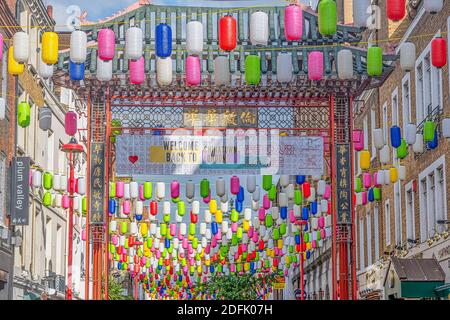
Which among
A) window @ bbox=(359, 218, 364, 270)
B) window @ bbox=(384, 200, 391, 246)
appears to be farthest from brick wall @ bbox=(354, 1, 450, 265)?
window @ bbox=(359, 218, 364, 270)

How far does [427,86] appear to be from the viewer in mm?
23672

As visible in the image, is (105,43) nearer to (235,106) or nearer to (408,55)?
(408,55)

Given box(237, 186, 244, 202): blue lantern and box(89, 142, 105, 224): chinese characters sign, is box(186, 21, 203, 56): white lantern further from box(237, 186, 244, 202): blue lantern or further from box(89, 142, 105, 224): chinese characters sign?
box(237, 186, 244, 202): blue lantern

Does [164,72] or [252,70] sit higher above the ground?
[164,72]

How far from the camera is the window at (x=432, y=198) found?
22.0 meters

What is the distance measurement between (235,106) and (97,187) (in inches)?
167

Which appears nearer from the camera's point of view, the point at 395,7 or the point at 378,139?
the point at 395,7

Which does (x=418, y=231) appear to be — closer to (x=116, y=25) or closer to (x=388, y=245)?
(x=388, y=245)

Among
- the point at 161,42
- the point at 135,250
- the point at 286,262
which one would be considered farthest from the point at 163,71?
the point at 135,250

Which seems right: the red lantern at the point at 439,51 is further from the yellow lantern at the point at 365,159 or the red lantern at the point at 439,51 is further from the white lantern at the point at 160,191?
the white lantern at the point at 160,191

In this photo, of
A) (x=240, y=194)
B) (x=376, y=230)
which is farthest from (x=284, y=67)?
(x=376, y=230)

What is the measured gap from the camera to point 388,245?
29.8 metres

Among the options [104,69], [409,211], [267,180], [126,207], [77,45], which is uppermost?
[104,69]
